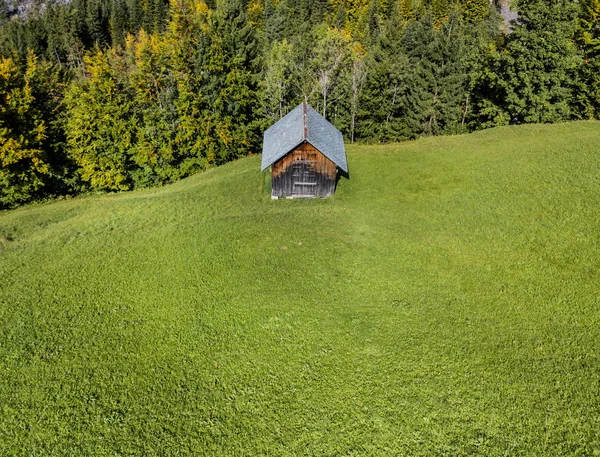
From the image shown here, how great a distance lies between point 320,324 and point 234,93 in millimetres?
35868

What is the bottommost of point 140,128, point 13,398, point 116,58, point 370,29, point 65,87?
point 13,398

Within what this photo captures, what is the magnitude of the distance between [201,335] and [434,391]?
1024 cm

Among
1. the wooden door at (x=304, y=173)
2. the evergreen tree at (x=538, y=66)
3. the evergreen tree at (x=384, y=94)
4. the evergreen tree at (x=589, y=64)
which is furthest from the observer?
the evergreen tree at (x=384, y=94)

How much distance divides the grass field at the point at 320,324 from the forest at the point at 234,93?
1373 centimetres

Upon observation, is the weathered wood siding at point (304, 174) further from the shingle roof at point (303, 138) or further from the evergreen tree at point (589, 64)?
the evergreen tree at point (589, 64)

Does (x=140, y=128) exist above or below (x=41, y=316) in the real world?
above

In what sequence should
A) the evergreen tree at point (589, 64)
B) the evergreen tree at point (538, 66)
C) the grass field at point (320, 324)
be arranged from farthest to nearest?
the evergreen tree at point (589, 64), the evergreen tree at point (538, 66), the grass field at point (320, 324)

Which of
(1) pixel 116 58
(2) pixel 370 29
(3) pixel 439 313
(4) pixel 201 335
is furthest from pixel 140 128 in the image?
(2) pixel 370 29

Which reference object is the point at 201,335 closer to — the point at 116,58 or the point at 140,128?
the point at 140,128

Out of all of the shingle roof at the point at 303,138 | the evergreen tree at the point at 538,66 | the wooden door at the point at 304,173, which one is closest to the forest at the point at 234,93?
the evergreen tree at the point at 538,66

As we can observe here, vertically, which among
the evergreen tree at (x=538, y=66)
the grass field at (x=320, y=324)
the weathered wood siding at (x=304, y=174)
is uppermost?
the evergreen tree at (x=538, y=66)

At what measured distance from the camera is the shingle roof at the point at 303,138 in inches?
1162

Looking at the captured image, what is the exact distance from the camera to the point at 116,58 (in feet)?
141

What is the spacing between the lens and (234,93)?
46.5 meters
